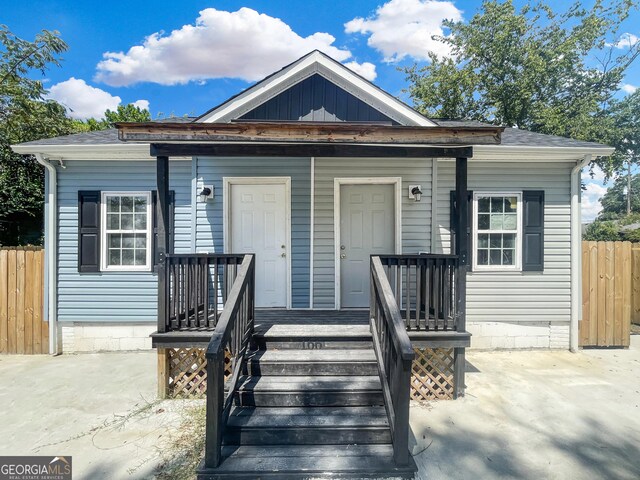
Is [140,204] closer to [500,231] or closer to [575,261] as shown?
[500,231]

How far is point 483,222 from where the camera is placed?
16.7ft

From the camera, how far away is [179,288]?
3510 mm

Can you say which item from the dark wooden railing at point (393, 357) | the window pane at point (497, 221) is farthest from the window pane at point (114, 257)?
the window pane at point (497, 221)

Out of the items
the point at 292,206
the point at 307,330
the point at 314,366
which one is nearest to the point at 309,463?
the point at 314,366

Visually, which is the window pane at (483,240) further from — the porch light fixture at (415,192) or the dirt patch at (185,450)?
the dirt patch at (185,450)

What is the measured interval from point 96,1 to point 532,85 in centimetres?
1498

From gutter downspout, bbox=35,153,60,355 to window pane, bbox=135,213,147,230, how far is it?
4.07 feet

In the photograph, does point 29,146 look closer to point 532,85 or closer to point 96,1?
point 96,1

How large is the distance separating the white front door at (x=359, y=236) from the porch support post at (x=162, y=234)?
2569 millimetres

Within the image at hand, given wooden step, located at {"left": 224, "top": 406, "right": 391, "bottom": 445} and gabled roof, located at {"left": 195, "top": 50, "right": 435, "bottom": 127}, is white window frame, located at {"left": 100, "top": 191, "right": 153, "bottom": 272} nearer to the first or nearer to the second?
gabled roof, located at {"left": 195, "top": 50, "right": 435, "bottom": 127}

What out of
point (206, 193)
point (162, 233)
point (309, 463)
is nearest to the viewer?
point (309, 463)

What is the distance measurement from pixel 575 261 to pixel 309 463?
5.23 m

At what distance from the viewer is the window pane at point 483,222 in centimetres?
508

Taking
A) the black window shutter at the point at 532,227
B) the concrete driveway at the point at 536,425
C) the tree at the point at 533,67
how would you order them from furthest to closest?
1. the tree at the point at 533,67
2. the black window shutter at the point at 532,227
3. the concrete driveway at the point at 536,425
